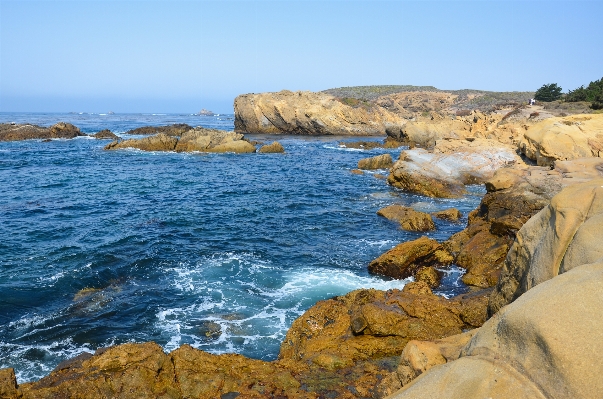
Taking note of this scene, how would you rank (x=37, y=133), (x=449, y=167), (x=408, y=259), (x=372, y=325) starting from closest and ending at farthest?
1. (x=372, y=325)
2. (x=408, y=259)
3. (x=449, y=167)
4. (x=37, y=133)

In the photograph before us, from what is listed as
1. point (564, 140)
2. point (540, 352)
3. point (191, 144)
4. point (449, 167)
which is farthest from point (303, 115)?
point (540, 352)

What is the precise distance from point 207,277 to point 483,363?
1350 centimetres

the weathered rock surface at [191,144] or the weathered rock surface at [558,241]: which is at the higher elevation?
the weathered rock surface at [558,241]

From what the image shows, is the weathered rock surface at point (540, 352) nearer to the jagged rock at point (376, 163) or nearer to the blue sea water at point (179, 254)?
the blue sea water at point (179, 254)

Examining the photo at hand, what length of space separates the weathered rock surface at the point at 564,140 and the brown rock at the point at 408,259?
10.9 m

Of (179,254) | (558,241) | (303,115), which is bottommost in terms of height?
(179,254)

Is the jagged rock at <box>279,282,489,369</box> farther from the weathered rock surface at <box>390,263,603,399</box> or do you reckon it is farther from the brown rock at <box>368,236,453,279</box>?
the weathered rock surface at <box>390,263,603,399</box>

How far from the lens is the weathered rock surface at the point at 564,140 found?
24094 millimetres

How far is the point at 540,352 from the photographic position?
17.3 feet

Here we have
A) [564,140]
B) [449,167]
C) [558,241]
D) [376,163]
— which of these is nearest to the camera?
[558,241]

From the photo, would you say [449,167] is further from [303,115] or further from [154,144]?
[303,115]

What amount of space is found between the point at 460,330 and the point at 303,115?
69792 mm

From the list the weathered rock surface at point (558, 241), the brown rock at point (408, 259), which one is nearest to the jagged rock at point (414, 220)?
the brown rock at point (408, 259)

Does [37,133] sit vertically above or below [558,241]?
below
